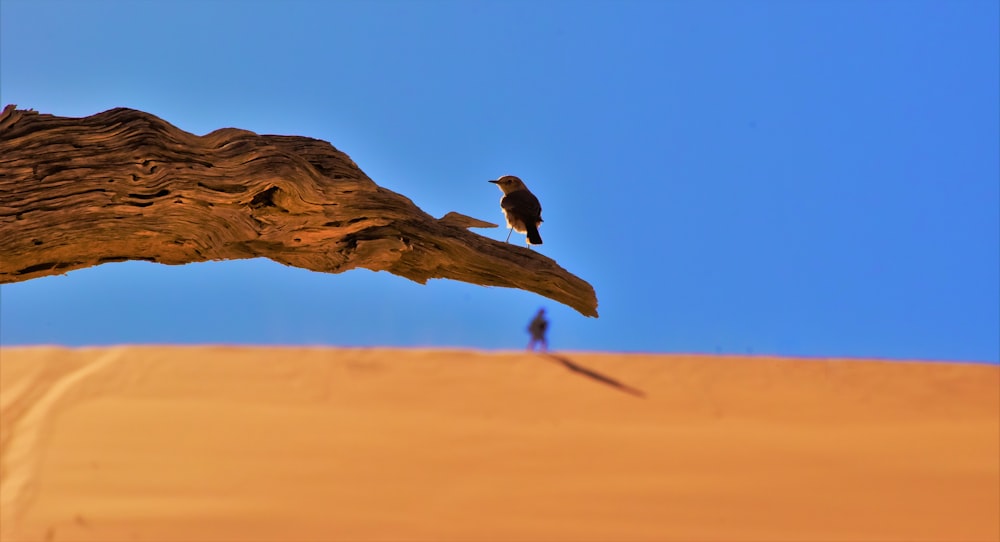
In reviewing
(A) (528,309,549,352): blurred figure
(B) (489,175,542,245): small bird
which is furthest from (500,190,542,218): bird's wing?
(A) (528,309,549,352): blurred figure

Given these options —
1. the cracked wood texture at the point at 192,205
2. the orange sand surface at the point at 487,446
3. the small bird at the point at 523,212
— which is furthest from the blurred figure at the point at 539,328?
the cracked wood texture at the point at 192,205

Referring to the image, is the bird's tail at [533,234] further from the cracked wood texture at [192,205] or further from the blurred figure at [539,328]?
the blurred figure at [539,328]

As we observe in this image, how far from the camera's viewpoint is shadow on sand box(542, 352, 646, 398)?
756 inches

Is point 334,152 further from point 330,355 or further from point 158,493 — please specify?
point 330,355

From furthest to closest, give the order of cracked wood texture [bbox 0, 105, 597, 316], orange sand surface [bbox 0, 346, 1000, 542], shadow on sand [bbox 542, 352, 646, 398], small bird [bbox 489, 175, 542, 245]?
shadow on sand [bbox 542, 352, 646, 398]
orange sand surface [bbox 0, 346, 1000, 542]
small bird [bbox 489, 175, 542, 245]
cracked wood texture [bbox 0, 105, 597, 316]

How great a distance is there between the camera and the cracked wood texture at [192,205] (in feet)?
14.0

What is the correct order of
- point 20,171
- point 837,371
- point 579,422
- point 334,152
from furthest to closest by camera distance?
point 837,371, point 579,422, point 334,152, point 20,171

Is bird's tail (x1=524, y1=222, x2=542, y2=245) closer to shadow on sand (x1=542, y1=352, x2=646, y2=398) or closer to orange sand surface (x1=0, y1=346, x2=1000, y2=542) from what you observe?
orange sand surface (x1=0, y1=346, x2=1000, y2=542)

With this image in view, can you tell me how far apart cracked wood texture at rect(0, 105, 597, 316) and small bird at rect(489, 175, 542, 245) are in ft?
4.91

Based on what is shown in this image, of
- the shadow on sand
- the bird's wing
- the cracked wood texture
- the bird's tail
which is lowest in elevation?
the cracked wood texture

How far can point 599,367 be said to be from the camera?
67.6 feet

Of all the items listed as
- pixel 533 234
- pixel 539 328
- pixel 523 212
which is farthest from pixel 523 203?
pixel 539 328

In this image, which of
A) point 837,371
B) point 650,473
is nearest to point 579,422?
point 650,473

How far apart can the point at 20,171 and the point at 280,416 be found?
1393cm
